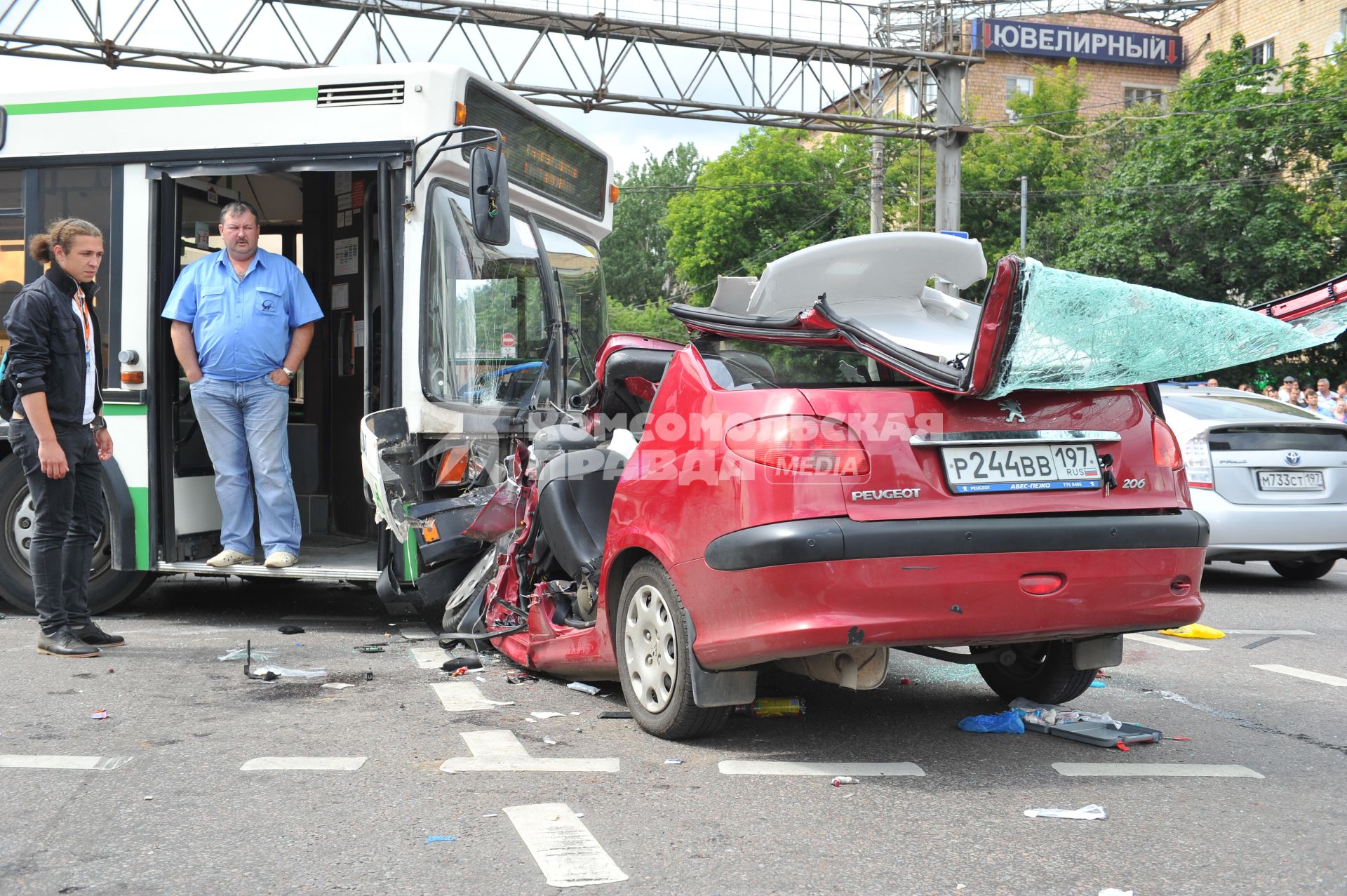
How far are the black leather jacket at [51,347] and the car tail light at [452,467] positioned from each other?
1756mm

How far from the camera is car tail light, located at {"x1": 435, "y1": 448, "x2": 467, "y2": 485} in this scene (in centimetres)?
697

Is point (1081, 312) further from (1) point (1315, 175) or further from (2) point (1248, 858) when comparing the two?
(1) point (1315, 175)

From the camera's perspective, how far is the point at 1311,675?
6.19 metres

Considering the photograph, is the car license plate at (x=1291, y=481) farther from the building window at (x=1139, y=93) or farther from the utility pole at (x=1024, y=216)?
the building window at (x=1139, y=93)

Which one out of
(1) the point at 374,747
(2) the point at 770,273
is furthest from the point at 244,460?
(2) the point at 770,273

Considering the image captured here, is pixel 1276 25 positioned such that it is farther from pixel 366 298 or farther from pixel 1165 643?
pixel 366 298

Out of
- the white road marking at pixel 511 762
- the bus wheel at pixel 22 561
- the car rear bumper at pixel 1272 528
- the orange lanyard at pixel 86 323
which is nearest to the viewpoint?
the white road marking at pixel 511 762

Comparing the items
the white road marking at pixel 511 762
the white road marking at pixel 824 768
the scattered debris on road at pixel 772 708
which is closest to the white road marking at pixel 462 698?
the white road marking at pixel 511 762

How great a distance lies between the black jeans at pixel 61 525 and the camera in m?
6.41

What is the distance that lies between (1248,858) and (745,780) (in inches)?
57.7

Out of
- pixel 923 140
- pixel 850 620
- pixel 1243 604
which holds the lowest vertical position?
pixel 1243 604

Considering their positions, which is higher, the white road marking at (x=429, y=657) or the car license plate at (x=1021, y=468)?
the car license plate at (x=1021, y=468)

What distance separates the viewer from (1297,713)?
5.30 meters

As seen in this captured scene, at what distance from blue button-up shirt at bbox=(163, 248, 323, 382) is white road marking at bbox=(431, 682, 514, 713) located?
2541mm
